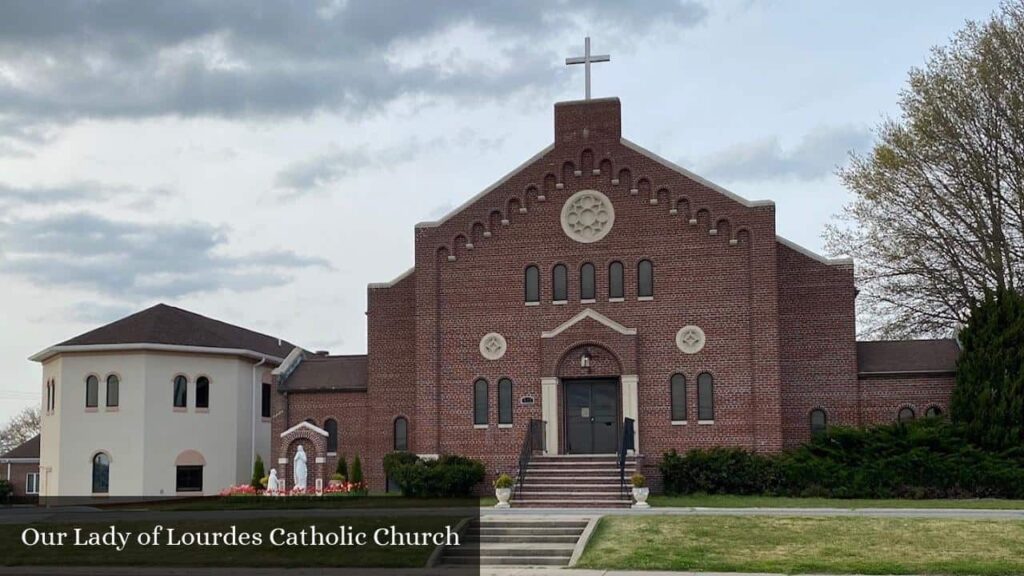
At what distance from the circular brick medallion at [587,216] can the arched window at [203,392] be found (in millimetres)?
15201

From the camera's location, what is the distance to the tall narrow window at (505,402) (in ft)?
115

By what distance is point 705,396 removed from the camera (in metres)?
33.9

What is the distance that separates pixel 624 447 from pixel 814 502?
4.61 meters

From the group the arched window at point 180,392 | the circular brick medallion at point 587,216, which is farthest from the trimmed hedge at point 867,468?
the arched window at point 180,392

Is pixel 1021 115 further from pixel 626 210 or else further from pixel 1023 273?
pixel 626 210

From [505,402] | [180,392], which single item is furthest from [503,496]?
[180,392]

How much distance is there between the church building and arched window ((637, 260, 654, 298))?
5 cm

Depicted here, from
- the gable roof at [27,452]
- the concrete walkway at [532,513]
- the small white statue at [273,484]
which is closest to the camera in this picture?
the concrete walkway at [532,513]

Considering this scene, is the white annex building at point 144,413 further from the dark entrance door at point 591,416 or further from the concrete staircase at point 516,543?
the concrete staircase at point 516,543

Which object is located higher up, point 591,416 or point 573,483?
point 591,416

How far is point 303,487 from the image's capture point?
→ 3425cm

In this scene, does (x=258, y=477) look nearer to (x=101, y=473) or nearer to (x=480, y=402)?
(x=480, y=402)

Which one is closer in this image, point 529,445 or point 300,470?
point 529,445

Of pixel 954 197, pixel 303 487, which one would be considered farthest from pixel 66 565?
pixel 954 197
